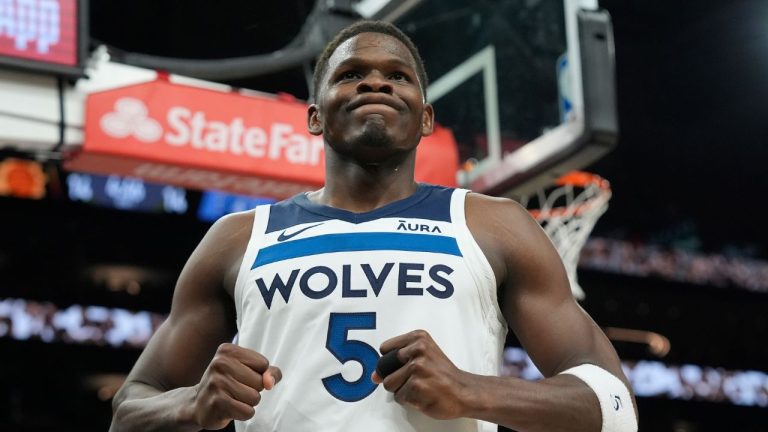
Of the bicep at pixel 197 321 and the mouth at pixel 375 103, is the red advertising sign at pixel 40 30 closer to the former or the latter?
the bicep at pixel 197 321

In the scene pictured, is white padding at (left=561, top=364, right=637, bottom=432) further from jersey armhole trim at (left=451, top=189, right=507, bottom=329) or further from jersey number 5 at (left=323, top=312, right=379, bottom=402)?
jersey number 5 at (left=323, top=312, right=379, bottom=402)

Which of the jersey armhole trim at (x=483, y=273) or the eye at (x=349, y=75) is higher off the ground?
the eye at (x=349, y=75)

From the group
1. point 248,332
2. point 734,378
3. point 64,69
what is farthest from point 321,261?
point 734,378

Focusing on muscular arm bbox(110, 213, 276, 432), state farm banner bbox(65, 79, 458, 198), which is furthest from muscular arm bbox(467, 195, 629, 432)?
state farm banner bbox(65, 79, 458, 198)

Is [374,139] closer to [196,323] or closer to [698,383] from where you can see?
[196,323]

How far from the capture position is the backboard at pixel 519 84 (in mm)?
4867

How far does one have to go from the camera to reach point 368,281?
209 cm

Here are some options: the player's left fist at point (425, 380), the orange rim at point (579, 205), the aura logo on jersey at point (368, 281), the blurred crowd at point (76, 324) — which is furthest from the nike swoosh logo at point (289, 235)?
the blurred crowd at point (76, 324)

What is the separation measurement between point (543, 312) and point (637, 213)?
1275cm

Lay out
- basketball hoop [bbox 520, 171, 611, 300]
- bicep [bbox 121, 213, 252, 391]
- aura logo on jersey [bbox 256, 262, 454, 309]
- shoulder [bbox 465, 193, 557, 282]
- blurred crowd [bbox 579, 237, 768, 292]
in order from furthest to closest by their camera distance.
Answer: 1. blurred crowd [bbox 579, 237, 768, 292]
2. basketball hoop [bbox 520, 171, 611, 300]
3. bicep [bbox 121, 213, 252, 391]
4. shoulder [bbox 465, 193, 557, 282]
5. aura logo on jersey [bbox 256, 262, 454, 309]

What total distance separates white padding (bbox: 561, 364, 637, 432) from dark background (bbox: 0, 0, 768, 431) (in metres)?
6.04

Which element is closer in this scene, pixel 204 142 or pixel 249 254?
pixel 249 254

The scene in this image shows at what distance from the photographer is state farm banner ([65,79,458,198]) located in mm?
4785

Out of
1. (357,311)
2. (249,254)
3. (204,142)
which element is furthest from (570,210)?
(357,311)
